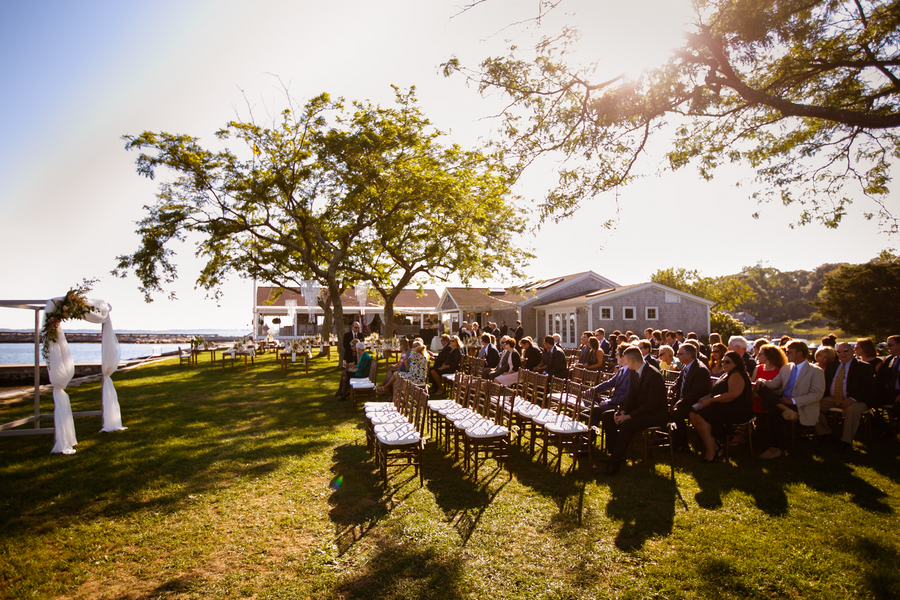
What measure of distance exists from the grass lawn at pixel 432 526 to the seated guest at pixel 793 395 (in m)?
0.41

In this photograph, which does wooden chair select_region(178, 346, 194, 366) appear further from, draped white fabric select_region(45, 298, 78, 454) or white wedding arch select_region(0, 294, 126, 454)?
draped white fabric select_region(45, 298, 78, 454)

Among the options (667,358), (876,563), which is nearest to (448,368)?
(667,358)

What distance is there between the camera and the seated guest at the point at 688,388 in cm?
624

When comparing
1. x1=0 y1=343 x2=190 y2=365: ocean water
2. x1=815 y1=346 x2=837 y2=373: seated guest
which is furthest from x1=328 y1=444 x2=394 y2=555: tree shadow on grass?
x1=0 y1=343 x2=190 y2=365: ocean water

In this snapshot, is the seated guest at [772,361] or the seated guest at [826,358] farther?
the seated guest at [826,358]

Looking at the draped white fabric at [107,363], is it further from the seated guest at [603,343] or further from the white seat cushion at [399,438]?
the seated guest at [603,343]

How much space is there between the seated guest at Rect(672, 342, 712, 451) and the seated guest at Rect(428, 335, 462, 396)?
5139 mm

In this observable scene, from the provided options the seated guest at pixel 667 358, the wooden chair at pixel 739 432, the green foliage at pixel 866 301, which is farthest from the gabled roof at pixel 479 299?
the wooden chair at pixel 739 432

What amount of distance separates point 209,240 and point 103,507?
16.0 m

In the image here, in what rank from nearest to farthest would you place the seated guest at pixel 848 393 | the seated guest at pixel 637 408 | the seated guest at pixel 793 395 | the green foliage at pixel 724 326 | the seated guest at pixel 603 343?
the seated guest at pixel 637 408
the seated guest at pixel 793 395
the seated guest at pixel 848 393
the seated guest at pixel 603 343
the green foliage at pixel 724 326

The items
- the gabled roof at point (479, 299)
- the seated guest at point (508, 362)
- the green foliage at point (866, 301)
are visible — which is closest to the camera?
the seated guest at point (508, 362)

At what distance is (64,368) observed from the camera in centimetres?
708

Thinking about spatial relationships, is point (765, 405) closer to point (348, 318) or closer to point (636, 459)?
point (636, 459)

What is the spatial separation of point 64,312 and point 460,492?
21.6ft
